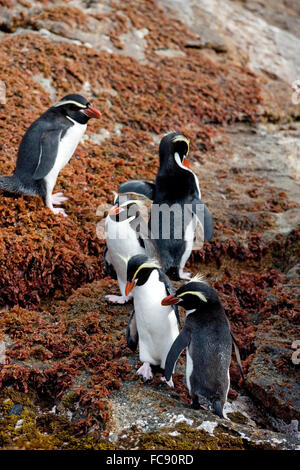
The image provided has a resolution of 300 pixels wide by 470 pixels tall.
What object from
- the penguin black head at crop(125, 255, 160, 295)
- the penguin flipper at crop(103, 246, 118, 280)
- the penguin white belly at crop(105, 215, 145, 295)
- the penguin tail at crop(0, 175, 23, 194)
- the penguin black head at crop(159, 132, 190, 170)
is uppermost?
the penguin black head at crop(159, 132, 190, 170)

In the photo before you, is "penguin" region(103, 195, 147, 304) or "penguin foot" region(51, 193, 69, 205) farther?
"penguin foot" region(51, 193, 69, 205)

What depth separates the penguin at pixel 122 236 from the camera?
19.2ft

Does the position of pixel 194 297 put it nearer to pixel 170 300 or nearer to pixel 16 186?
pixel 170 300

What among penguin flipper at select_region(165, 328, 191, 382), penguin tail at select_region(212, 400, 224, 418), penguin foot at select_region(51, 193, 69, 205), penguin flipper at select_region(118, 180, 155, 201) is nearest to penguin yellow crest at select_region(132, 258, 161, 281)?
penguin flipper at select_region(165, 328, 191, 382)

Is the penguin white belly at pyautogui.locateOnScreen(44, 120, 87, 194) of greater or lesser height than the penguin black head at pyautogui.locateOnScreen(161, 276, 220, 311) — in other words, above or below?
below

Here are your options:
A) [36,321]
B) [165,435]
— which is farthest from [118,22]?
[165,435]

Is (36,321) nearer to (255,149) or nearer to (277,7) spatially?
(255,149)

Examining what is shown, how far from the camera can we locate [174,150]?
6461 millimetres

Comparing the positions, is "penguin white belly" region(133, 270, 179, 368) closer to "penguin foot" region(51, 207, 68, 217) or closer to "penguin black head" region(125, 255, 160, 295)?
"penguin black head" region(125, 255, 160, 295)

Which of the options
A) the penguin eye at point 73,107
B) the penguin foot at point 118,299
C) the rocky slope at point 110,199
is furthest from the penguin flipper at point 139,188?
the penguin foot at point 118,299

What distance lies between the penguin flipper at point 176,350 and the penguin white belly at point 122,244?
1.36 metres

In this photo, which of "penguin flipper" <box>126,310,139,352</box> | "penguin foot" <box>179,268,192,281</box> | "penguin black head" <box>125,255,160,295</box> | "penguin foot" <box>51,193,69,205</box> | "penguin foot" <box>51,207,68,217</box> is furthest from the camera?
"penguin foot" <box>51,193,69,205</box>

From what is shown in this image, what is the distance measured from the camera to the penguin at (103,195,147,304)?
5863 millimetres

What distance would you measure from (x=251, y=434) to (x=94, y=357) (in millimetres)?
1528
